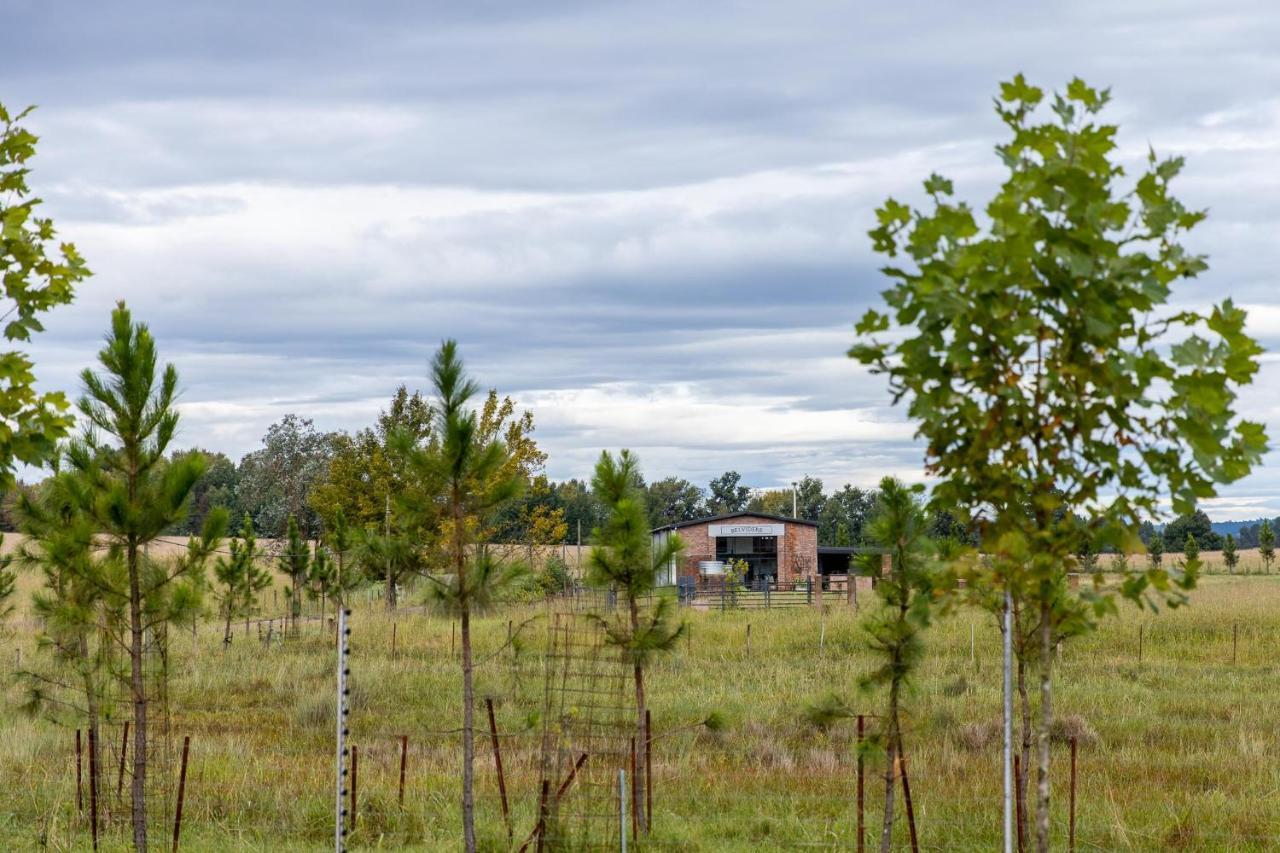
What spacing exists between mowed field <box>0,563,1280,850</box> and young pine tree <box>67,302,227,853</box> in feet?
7.75

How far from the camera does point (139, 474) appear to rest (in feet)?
36.9

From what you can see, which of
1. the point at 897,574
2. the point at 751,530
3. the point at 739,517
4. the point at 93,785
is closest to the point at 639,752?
the point at 897,574

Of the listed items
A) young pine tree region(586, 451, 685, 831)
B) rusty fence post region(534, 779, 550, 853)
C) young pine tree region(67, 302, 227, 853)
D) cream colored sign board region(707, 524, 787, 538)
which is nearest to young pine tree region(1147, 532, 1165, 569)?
young pine tree region(586, 451, 685, 831)

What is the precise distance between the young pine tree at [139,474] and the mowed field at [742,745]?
7.75ft

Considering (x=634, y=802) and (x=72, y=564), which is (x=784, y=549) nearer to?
(x=634, y=802)

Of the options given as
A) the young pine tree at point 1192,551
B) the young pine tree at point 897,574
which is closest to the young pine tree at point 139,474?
the young pine tree at point 897,574

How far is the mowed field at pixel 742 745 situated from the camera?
12.3m

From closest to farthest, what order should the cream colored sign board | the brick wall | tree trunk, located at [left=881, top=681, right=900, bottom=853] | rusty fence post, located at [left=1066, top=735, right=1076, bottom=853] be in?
tree trunk, located at [left=881, top=681, right=900, bottom=853], rusty fence post, located at [left=1066, top=735, right=1076, bottom=853], the cream colored sign board, the brick wall

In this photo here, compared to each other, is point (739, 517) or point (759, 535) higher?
point (739, 517)

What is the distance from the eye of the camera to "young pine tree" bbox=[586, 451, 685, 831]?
12.3 metres

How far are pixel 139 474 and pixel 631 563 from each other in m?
4.49

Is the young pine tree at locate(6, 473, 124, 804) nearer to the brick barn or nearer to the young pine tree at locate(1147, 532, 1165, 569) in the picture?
the young pine tree at locate(1147, 532, 1165, 569)

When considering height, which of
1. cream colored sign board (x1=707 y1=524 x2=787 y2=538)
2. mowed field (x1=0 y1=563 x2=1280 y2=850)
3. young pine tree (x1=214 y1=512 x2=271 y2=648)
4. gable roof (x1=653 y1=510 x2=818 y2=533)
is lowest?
mowed field (x1=0 y1=563 x2=1280 y2=850)

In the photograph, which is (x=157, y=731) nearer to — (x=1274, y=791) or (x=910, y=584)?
(x=910, y=584)
